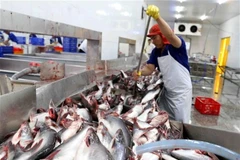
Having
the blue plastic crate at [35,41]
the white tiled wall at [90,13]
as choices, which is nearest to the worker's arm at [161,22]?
the white tiled wall at [90,13]

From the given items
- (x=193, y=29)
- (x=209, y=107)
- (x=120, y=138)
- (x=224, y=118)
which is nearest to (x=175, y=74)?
(x=120, y=138)

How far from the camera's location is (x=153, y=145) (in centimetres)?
111

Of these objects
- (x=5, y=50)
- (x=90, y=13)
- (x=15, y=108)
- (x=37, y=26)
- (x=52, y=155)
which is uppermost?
(x=90, y=13)

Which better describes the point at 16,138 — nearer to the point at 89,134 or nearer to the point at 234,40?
the point at 89,134

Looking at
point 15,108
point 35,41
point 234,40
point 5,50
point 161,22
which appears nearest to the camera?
point 15,108

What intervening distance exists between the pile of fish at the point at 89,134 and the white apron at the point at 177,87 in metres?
0.70

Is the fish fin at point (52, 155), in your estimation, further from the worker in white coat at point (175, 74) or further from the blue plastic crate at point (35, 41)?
the blue plastic crate at point (35, 41)

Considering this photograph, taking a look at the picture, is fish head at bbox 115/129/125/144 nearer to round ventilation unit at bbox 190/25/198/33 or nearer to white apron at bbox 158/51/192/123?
white apron at bbox 158/51/192/123

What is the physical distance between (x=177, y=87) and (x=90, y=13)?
1621 millimetres

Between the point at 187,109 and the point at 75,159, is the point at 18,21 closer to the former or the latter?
the point at 75,159

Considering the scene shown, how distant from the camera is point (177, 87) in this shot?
93.3 inches

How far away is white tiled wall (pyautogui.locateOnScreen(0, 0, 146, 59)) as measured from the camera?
5.66ft

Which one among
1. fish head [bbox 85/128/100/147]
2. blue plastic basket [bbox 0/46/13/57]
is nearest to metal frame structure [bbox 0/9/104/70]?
fish head [bbox 85/128/100/147]

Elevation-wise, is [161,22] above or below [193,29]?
below
